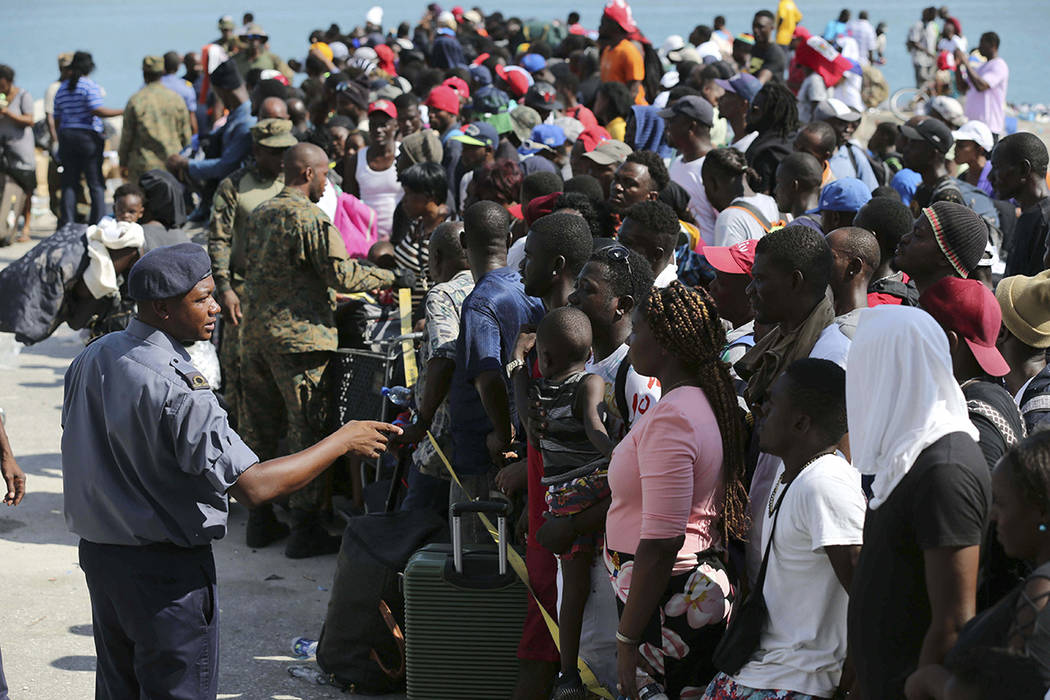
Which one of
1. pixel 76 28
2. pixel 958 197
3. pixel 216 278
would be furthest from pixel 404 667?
pixel 76 28

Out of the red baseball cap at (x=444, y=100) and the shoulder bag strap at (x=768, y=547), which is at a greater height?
the red baseball cap at (x=444, y=100)

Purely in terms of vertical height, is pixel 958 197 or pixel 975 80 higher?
pixel 975 80

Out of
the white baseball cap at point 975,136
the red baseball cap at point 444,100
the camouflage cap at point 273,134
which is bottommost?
the camouflage cap at point 273,134

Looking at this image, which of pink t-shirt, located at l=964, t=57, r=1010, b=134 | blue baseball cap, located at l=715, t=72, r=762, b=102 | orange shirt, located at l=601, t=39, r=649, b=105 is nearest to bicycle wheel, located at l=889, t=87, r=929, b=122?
pink t-shirt, located at l=964, t=57, r=1010, b=134

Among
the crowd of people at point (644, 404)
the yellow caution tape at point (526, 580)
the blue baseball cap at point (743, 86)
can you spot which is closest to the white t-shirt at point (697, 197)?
the crowd of people at point (644, 404)

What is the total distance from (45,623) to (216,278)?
246 cm

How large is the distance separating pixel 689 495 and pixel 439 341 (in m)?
1.99

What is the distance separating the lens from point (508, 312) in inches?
187

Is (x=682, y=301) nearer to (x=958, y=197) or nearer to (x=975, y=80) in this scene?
(x=958, y=197)

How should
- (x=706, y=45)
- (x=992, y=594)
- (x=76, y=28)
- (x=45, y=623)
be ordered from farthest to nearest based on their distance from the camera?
(x=76, y=28) → (x=706, y=45) → (x=45, y=623) → (x=992, y=594)

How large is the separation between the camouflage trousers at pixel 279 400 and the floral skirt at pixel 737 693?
145 inches

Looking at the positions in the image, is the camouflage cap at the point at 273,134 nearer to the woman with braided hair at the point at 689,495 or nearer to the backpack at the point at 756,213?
the backpack at the point at 756,213

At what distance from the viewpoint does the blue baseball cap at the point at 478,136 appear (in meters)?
8.62

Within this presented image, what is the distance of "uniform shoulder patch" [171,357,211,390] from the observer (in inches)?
145
